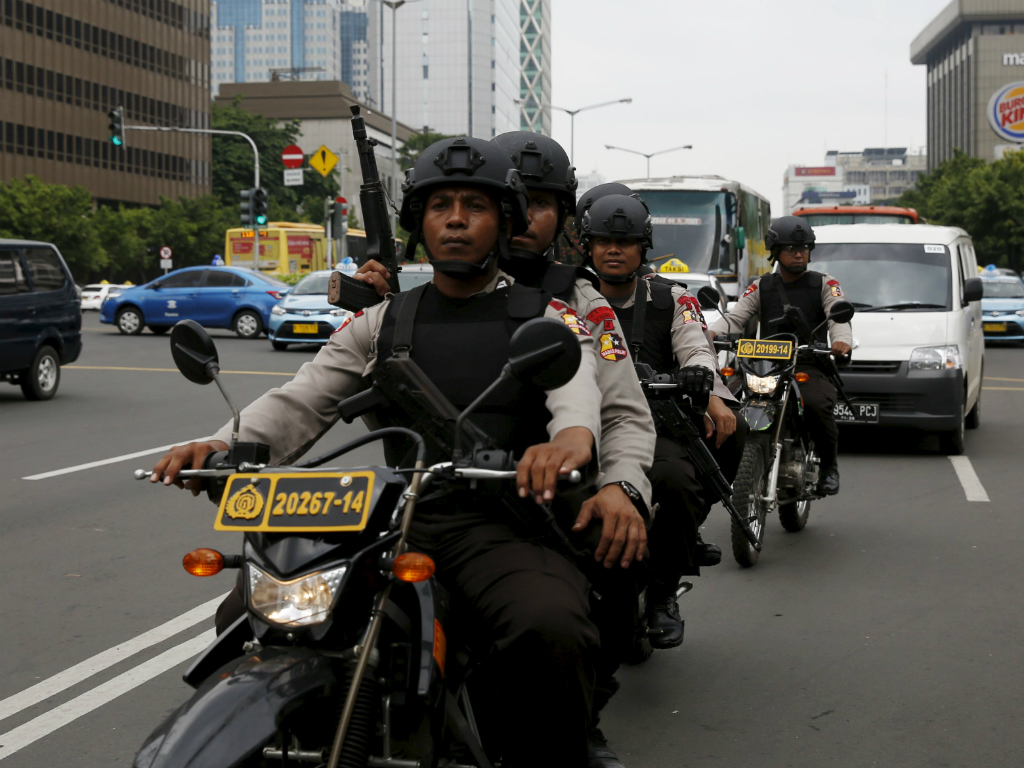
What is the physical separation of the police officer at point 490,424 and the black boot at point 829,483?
4.83 metres

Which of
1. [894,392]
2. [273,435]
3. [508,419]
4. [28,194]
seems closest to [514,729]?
[508,419]

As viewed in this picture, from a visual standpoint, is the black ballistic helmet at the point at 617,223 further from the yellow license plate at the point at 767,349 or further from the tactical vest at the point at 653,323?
the yellow license plate at the point at 767,349

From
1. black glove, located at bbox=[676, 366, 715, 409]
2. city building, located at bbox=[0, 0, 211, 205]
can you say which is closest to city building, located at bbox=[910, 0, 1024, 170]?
city building, located at bbox=[0, 0, 211, 205]

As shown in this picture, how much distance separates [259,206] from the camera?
33.0 meters

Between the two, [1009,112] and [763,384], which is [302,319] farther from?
[1009,112]

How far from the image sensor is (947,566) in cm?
700

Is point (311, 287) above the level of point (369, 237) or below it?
above

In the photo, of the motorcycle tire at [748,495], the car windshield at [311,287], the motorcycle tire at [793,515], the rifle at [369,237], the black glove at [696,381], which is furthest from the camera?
the car windshield at [311,287]

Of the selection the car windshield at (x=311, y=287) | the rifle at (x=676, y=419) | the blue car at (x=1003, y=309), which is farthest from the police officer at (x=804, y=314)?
the blue car at (x=1003, y=309)

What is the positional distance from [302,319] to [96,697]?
20411 mm

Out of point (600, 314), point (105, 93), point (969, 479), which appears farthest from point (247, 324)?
point (105, 93)

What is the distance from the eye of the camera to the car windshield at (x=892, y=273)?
12008 mm

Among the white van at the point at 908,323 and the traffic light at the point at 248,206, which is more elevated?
the traffic light at the point at 248,206

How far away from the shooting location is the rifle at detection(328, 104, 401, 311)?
4234 mm
